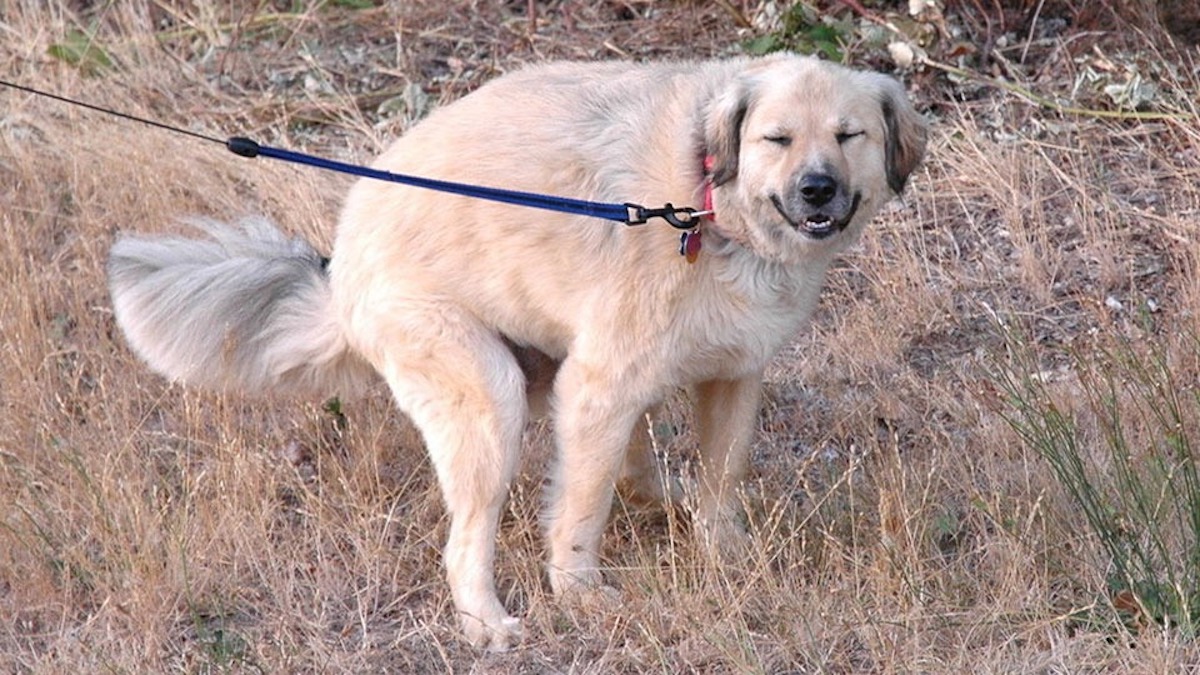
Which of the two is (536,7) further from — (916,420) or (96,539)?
(96,539)

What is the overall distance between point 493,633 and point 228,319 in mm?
1229

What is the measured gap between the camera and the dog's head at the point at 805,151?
4.45m

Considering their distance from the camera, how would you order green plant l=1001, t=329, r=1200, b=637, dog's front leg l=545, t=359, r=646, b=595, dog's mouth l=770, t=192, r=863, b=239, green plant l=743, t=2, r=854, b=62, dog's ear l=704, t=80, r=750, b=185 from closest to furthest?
green plant l=1001, t=329, r=1200, b=637 → dog's mouth l=770, t=192, r=863, b=239 → dog's ear l=704, t=80, r=750, b=185 → dog's front leg l=545, t=359, r=646, b=595 → green plant l=743, t=2, r=854, b=62

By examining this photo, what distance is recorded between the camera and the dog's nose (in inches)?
173

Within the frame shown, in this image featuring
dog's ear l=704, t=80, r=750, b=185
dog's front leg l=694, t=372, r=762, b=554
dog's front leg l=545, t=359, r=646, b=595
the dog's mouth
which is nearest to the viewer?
the dog's mouth

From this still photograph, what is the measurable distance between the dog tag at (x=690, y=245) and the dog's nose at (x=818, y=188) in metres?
0.35

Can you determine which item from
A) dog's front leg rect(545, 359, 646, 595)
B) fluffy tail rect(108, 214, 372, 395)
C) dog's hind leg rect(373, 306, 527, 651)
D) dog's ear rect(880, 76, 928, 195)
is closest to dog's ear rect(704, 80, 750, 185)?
dog's ear rect(880, 76, 928, 195)

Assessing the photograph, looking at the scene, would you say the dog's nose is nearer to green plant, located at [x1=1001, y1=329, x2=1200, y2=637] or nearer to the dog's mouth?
the dog's mouth

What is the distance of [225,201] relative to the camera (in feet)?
24.3

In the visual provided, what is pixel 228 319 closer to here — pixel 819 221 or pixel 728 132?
pixel 728 132

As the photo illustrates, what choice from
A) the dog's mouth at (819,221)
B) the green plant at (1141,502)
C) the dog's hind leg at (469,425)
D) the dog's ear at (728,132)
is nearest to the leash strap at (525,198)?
the dog's ear at (728,132)

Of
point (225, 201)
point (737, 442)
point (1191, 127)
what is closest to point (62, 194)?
point (225, 201)

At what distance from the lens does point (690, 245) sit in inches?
182

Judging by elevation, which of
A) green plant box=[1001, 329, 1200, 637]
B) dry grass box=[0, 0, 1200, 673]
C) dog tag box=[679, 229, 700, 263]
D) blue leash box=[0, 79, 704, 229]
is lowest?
dry grass box=[0, 0, 1200, 673]
